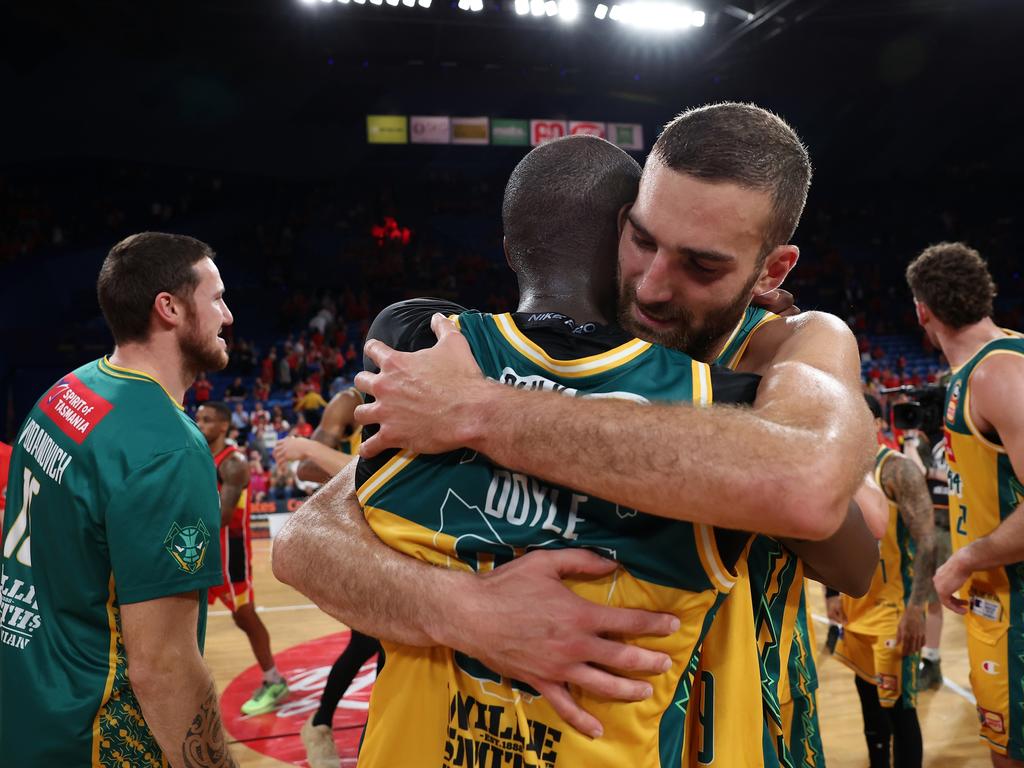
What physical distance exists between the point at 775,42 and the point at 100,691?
60.2 ft

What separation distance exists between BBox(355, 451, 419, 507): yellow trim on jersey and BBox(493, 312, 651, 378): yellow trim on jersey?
25cm

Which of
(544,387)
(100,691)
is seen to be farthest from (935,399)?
(100,691)

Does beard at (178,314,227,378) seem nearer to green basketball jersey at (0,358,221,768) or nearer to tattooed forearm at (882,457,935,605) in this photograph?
green basketball jersey at (0,358,221,768)

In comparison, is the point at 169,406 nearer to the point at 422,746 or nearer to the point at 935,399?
the point at 422,746

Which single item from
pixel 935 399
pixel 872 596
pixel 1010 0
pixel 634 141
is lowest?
pixel 872 596

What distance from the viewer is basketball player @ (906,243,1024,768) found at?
9.45ft

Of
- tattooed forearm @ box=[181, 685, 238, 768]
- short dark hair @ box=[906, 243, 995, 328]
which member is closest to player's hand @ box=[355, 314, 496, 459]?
tattooed forearm @ box=[181, 685, 238, 768]

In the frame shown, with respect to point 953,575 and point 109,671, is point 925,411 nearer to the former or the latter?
point 953,575

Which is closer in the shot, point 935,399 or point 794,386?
point 794,386

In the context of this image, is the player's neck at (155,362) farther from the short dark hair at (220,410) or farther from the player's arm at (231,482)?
the short dark hair at (220,410)

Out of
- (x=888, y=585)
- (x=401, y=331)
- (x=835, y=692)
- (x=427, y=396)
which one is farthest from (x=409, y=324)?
(x=835, y=692)

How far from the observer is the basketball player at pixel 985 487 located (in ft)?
9.45

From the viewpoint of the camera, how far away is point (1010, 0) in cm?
1738

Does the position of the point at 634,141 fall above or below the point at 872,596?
above
